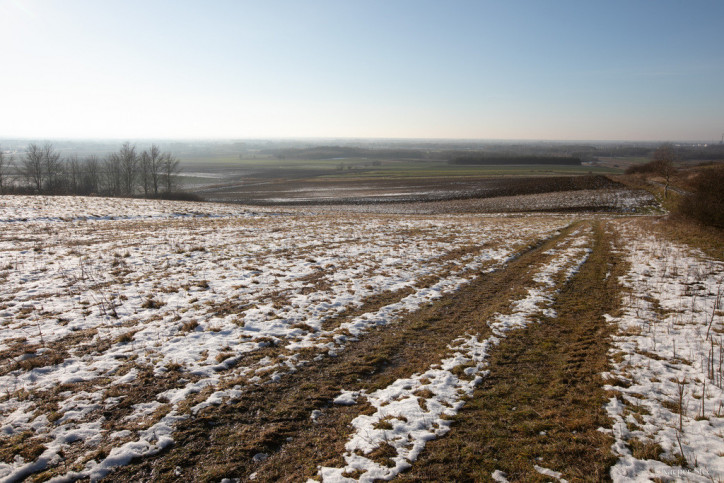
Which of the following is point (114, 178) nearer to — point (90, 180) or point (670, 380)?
point (90, 180)

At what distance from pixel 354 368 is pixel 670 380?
6.31 meters

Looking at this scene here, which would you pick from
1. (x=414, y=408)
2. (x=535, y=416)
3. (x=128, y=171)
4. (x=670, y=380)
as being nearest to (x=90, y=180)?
(x=128, y=171)

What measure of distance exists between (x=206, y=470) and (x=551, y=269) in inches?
591

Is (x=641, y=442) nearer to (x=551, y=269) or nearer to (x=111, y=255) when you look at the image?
(x=551, y=269)

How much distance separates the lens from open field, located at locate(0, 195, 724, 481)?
16.4 ft

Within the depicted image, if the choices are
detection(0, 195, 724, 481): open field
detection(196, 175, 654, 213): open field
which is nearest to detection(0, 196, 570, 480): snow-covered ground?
detection(0, 195, 724, 481): open field

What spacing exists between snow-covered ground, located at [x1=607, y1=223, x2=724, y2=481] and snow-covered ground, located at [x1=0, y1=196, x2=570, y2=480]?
5429mm

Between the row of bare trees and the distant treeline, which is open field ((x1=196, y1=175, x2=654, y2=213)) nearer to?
the row of bare trees

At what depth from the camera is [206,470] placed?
4.85 metres

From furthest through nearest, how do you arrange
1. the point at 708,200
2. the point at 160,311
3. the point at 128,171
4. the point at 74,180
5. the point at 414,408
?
the point at 128,171 → the point at 74,180 → the point at 708,200 → the point at 160,311 → the point at 414,408

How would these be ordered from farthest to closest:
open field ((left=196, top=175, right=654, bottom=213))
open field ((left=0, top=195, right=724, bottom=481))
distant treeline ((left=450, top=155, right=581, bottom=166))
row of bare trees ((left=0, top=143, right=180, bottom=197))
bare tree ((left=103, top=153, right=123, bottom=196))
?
distant treeline ((left=450, top=155, right=581, bottom=166)) → bare tree ((left=103, top=153, right=123, bottom=196)) → row of bare trees ((left=0, top=143, right=180, bottom=197)) → open field ((left=196, top=175, right=654, bottom=213)) → open field ((left=0, top=195, right=724, bottom=481))

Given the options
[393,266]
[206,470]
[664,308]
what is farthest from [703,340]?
[206,470]

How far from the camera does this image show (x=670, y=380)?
677 centimetres

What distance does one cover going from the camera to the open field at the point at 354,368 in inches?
197
